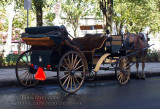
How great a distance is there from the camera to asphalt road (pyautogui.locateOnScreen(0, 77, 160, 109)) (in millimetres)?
6062

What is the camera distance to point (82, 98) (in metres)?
6.99

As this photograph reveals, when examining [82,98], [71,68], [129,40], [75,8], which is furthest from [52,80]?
[75,8]

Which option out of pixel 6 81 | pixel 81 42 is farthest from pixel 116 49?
pixel 6 81

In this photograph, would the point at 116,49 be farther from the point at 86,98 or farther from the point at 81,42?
the point at 86,98

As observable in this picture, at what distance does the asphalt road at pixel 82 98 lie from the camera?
19.9 ft

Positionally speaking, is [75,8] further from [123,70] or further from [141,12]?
[123,70]

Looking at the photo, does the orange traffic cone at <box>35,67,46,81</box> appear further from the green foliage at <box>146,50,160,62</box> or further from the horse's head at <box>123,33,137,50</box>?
the green foliage at <box>146,50,160,62</box>

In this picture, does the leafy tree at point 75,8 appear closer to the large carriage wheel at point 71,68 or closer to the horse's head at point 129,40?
the horse's head at point 129,40

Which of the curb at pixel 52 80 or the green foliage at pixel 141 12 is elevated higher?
the green foliage at pixel 141 12

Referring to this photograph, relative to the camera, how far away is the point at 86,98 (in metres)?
6.99

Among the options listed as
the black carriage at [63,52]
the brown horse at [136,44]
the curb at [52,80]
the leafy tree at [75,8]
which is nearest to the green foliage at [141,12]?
the leafy tree at [75,8]

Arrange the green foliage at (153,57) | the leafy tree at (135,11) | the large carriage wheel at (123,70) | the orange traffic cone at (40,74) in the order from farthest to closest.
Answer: the leafy tree at (135,11)
the green foliage at (153,57)
the large carriage wheel at (123,70)
the orange traffic cone at (40,74)

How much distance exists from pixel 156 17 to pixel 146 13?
5.39 feet

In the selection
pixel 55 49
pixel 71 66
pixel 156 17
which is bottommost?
pixel 71 66
